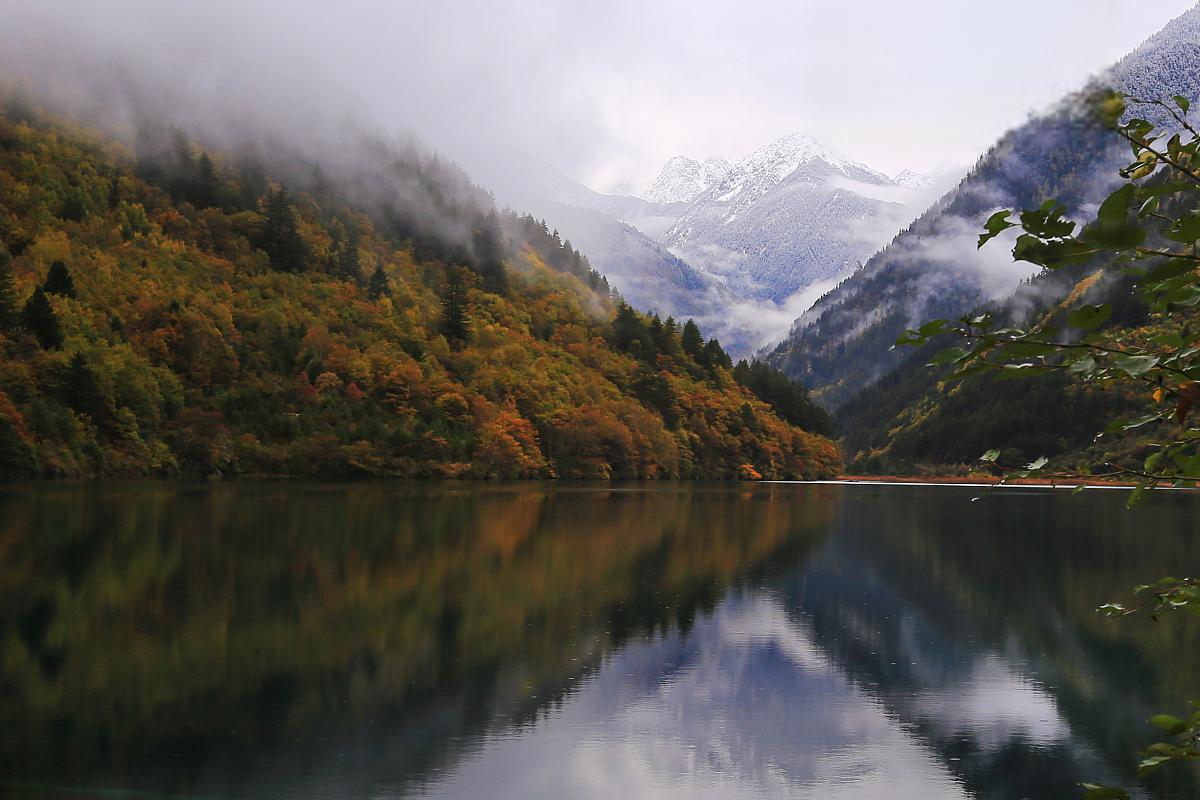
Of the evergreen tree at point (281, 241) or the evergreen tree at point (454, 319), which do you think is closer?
the evergreen tree at point (281, 241)

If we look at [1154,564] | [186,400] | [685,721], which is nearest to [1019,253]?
[685,721]

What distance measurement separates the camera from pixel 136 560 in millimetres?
33562

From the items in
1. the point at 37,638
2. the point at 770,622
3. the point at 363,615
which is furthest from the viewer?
the point at 770,622

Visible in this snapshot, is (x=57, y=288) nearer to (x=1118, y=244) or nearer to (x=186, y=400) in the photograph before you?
(x=186, y=400)

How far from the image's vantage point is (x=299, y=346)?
130625mm

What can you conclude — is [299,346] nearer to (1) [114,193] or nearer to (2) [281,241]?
(2) [281,241]

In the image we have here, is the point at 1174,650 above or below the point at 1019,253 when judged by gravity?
below

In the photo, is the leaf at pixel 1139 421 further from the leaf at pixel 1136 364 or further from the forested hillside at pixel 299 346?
the forested hillside at pixel 299 346

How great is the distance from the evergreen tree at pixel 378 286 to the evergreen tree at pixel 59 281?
4994cm

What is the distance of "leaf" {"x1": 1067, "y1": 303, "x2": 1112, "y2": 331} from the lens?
3.16m

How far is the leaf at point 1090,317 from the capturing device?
3.16 m

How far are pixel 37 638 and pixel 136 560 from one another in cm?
1283

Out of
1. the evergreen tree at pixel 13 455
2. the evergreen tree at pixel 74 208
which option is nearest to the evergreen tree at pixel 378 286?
the evergreen tree at pixel 74 208

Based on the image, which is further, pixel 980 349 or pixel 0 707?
pixel 0 707
